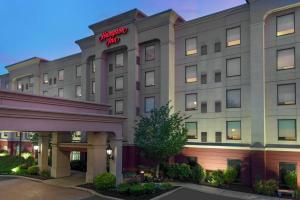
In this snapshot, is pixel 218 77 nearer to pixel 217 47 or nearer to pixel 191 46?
pixel 217 47

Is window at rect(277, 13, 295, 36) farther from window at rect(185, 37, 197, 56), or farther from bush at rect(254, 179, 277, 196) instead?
bush at rect(254, 179, 277, 196)

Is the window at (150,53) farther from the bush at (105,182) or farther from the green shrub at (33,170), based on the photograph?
the green shrub at (33,170)

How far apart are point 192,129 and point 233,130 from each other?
4570 mm

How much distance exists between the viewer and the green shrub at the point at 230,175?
2636cm

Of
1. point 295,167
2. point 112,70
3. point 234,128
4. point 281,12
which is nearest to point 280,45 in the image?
point 281,12

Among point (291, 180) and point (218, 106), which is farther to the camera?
point (218, 106)

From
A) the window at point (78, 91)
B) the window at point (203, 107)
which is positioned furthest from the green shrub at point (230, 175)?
the window at point (78, 91)

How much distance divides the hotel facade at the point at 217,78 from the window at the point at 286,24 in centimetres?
8

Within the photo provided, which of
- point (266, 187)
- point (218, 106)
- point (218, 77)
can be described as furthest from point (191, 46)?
point (266, 187)

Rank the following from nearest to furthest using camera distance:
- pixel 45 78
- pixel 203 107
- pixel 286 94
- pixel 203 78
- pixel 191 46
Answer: pixel 286 94, pixel 203 107, pixel 203 78, pixel 191 46, pixel 45 78

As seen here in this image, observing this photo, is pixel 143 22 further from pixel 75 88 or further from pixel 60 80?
pixel 60 80

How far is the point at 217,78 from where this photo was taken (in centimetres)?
2944

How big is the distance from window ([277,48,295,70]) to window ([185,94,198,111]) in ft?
29.4

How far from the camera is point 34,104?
2111 centimetres
